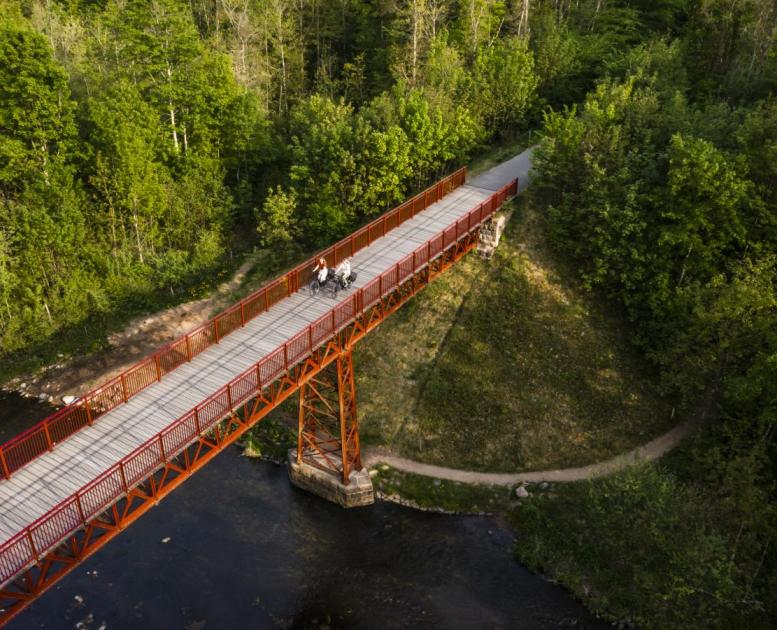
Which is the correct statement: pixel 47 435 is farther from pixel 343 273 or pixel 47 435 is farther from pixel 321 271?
pixel 343 273

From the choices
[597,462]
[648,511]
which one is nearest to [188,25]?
[597,462]

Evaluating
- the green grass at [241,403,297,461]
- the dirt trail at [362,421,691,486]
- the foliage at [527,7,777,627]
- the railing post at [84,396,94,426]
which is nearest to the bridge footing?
the dirt trail at [362,421,691,486]

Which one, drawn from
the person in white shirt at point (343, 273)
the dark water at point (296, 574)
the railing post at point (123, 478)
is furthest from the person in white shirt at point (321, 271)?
the railing post at point (123, 478)

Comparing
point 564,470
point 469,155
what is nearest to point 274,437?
point 564,470

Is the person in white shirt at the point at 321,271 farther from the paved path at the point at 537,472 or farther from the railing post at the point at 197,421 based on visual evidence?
the paved path at the point at 537,472

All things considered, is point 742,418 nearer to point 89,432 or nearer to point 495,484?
point 495,484
